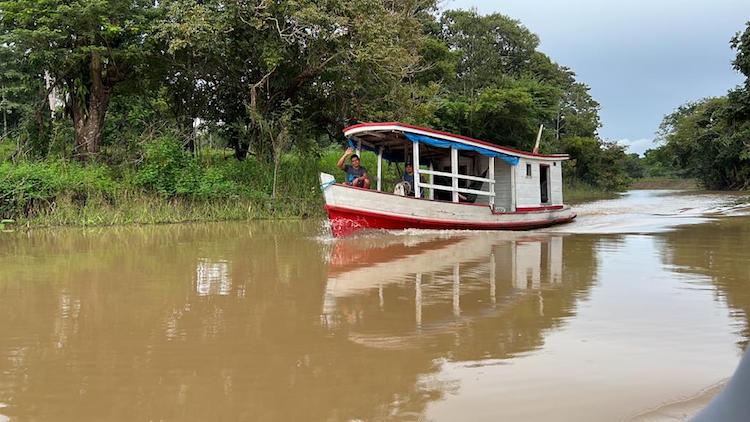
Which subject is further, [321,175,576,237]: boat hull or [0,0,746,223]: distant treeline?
[0,0,746,223]: distant treeline

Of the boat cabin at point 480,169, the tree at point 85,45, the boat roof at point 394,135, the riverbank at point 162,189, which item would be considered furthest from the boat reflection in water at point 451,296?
the tree at point 85,45

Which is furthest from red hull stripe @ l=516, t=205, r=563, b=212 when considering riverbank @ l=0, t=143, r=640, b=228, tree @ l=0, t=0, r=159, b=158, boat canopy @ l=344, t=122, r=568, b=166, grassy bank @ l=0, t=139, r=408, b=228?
tree @ l=0, t=0, r=159, b=158

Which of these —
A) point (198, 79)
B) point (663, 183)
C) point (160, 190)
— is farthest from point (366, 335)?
point (663, 183)

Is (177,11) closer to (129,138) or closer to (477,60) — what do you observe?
(129,138)

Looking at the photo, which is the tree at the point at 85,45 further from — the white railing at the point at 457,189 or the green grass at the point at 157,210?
the white railing at the point at 457,189

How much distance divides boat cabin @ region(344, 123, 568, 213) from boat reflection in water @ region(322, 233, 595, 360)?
161 inches

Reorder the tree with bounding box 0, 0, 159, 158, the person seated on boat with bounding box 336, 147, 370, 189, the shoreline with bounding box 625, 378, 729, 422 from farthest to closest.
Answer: the tree with bounding box 0, 0, 159, 158
the person seated on boat with bounding box 336, 147, 370, 189
the shoreline with bounding box 625, 378, 729, 422

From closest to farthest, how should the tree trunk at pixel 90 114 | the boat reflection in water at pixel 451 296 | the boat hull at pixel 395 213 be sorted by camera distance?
the boat reflection in water at pixel 451 296 → the boat hull at pixel 395 213 → the tree trunk at pixel 90 114

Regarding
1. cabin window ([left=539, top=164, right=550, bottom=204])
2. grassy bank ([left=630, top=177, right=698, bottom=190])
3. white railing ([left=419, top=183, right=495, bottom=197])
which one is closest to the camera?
white railing ([left=419, top=183, right=495, bottom=197])

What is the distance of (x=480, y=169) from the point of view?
14.9m

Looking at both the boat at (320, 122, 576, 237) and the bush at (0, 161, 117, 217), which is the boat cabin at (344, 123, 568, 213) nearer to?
the boat at (320, 122, 576, 237)

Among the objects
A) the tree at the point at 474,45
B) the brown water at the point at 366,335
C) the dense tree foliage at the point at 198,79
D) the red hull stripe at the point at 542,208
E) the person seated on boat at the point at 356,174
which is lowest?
the brown water at the point at 366,335

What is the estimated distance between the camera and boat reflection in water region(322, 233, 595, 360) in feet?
13.7

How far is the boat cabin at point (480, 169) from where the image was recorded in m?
13.5
